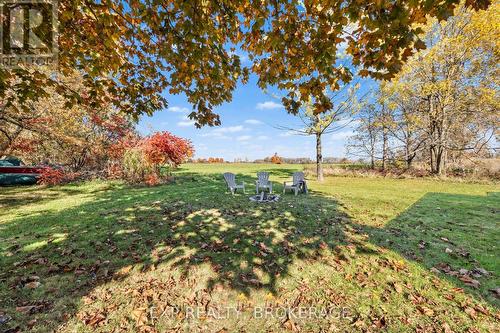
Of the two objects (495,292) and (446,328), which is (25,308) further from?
(495,292)

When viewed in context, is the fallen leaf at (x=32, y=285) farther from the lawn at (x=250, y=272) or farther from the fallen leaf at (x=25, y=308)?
the fallen leaf at (x=25, y=308)

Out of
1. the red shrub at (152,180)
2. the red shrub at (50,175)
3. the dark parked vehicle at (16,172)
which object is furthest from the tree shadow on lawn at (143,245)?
the dark parked vehicle at (16,172)

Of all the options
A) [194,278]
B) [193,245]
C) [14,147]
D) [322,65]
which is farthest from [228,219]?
[14,147]

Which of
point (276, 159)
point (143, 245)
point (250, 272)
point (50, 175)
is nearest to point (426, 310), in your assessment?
point (250, 272)

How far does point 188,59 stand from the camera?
4.59 meters

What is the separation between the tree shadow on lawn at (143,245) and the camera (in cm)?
363

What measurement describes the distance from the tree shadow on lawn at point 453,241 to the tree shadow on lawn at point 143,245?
128 centimetres

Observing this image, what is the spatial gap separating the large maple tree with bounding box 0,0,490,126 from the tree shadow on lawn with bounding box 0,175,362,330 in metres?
2.99

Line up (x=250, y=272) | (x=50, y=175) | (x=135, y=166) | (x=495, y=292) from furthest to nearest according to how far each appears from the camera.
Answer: (x=135, y=166) < (x=50, y=175) < (x=250, y=272) < (x=495, y=292)

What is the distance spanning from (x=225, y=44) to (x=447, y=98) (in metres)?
19.2

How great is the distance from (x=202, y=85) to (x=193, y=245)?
367 centimetres

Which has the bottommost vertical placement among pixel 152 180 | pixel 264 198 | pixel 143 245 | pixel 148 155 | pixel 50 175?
pixel 143 245

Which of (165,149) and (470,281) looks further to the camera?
(165,149)

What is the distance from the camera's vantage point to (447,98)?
672 inches
